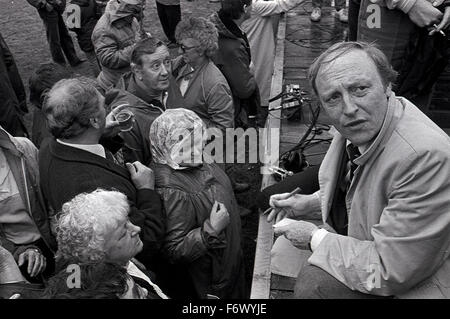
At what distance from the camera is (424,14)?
3922 millimetres

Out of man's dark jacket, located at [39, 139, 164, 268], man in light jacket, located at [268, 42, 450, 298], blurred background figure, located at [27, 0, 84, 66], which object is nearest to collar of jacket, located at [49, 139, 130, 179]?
man's dark jacket, located at [39, 139, 164, 268]

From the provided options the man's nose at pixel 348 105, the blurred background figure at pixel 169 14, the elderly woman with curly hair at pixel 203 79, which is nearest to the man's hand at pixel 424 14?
the elderly woman with curly hair at pixel 203 79

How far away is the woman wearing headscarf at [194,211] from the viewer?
280 centimetres

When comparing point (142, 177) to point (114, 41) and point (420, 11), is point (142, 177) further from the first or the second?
point (114, 41)

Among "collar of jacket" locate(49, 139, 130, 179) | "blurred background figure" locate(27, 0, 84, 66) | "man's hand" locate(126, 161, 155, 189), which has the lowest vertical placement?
"blurred background figure" locate(27, 0, 84, 66)

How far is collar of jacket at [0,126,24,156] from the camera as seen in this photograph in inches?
110

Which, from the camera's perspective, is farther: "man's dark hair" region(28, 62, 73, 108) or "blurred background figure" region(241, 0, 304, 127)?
"blurred background figure" region(241, 0, 304, 127)

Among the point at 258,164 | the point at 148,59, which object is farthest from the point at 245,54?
the point at 148,59

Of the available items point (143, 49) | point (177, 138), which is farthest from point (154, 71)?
point (177, 138)

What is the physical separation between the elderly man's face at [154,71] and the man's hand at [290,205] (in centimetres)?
136

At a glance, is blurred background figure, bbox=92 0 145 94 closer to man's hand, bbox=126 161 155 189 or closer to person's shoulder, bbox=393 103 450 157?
man's hand, bbox=126 161 155 189

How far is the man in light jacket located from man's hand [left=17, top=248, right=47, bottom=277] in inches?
54.2

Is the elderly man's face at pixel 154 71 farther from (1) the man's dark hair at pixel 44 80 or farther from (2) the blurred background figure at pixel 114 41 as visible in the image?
(2) the blurred background figure at pixel 114 41

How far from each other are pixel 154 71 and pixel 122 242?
5.76ft
